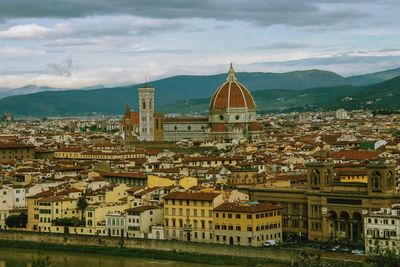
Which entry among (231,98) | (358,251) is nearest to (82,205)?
(358,251)

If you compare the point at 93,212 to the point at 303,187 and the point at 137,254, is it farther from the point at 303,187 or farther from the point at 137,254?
the point at 303,187

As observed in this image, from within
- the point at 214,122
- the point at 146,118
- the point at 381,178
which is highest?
the point at 146,118

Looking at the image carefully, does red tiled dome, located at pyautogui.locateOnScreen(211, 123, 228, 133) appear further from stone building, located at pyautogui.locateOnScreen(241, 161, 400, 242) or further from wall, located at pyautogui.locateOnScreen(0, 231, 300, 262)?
stone building, located at pyautogui.locateOnScreen(241, 161, 400, 242)

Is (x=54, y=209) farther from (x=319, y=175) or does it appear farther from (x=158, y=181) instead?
(x=319, y=175)

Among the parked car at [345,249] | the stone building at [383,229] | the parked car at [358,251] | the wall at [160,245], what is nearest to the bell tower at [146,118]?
the wall at [160,245]

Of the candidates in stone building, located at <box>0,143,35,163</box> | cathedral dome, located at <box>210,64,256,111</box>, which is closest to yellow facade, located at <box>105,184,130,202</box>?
stone building, located at <box>0,143,35,163</box>

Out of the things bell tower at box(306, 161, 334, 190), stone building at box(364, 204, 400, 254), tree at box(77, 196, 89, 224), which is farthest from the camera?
tree at box(77, 196, 89, 224)
